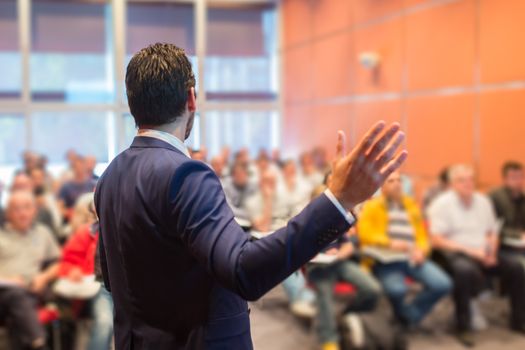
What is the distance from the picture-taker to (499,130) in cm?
471

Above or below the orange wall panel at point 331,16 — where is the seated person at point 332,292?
below

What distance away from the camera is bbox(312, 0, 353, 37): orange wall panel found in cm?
653

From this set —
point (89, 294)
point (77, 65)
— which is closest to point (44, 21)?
point (77, 65)

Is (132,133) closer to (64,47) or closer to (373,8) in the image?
(373,8)

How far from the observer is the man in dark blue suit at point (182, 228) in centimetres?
82

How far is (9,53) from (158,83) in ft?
26.6

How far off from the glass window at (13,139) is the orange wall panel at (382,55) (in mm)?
4165

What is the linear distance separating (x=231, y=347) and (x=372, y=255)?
9.56 feet

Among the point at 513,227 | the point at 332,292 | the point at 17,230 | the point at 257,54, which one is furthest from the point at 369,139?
the point at 257,54

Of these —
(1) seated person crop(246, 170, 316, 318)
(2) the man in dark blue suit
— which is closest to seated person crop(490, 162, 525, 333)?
(1) seated person crop(246, 170, 316, 318)

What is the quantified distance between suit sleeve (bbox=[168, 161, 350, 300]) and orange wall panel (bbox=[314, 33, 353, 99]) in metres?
5.91

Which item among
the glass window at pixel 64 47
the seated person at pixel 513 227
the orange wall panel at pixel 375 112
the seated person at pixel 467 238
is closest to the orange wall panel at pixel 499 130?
the seated person at pixel 513 227

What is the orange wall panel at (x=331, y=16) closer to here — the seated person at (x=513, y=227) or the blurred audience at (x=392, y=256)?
the blurred audience at (x=392, y=256)

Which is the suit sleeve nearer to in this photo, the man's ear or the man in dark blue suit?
the man in dark blue suit
